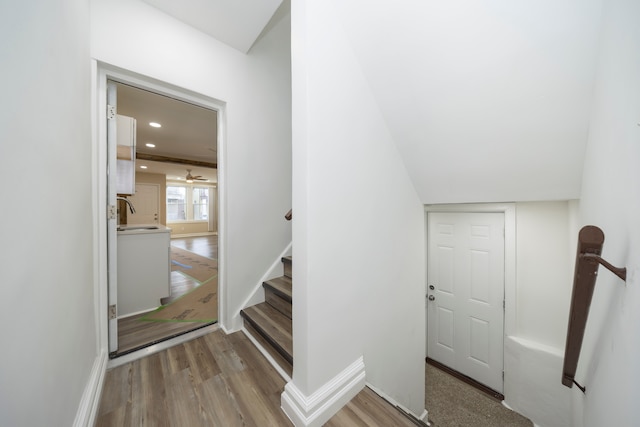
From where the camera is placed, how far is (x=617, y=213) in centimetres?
76

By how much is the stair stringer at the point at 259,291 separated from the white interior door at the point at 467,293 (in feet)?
6.86

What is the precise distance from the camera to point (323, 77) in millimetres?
1141

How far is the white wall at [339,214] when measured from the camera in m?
1.10

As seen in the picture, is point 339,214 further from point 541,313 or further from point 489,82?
point 541,313

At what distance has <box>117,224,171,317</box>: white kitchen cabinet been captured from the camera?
2.24m

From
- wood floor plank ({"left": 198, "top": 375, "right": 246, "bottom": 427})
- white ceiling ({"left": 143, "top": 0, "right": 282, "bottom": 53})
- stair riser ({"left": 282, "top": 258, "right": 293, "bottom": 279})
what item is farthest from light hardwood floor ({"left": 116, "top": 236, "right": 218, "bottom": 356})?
white ceiling ({"left": 143, "top": 0, "right": 282, "bottom": 53})

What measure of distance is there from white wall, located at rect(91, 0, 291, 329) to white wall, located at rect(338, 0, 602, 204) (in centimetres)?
112

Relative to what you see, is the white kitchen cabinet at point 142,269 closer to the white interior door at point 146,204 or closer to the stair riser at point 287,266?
the stair riser at point 287,266

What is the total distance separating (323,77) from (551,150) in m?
1.37

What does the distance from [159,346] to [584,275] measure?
2500 millimetres

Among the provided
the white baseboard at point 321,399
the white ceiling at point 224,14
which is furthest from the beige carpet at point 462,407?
the white ceiling at point 224,14

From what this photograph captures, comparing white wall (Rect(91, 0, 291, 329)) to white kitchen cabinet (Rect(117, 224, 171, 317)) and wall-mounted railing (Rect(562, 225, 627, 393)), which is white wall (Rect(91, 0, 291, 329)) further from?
wall-mounted railing (Rect(562, 225, 627, 393))

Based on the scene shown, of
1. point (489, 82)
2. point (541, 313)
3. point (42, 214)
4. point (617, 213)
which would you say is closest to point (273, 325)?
point (42, 214)

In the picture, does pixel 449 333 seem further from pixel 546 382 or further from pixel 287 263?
pixel 287 263
